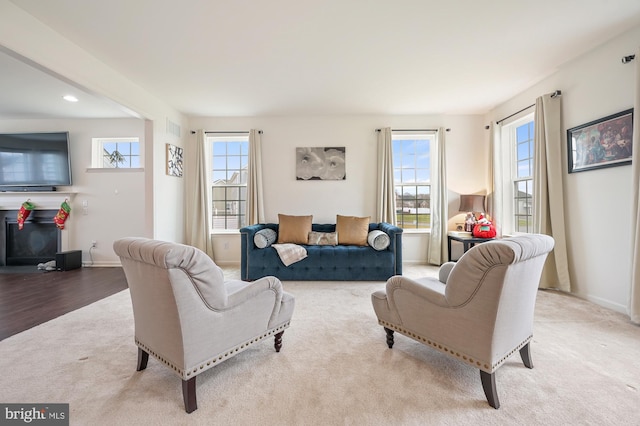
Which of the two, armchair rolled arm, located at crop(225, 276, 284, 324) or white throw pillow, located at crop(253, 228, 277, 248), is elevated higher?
white throw pillow, located at crop(253, 228, 277, 248)

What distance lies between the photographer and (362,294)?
10.3 feet

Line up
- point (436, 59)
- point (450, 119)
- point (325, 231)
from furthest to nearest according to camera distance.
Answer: point (450, 119) → point (325, 231) → point (436, 59)

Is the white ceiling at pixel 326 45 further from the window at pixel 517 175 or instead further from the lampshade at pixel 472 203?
the lampshade at pixel 472 203

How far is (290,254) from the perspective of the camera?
3592mm

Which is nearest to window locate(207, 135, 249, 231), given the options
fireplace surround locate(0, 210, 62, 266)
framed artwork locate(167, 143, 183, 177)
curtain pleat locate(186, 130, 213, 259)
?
curtain pleat locate(186, 130, 213, 259)

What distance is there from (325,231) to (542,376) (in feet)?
10.2

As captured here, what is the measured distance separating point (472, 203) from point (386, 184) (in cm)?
139

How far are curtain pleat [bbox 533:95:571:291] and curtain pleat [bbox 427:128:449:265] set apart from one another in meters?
1.29

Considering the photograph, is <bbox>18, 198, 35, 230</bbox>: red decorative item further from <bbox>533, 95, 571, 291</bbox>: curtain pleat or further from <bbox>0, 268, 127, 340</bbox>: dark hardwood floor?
<bbox>533, 95, 571, 291</bbox>: curtain pleat

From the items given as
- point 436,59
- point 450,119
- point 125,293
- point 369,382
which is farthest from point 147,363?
point 450,119

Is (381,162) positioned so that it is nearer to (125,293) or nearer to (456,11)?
(456,11)

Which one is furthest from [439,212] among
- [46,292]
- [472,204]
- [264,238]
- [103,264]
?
[103,264]

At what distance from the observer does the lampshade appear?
415 cm

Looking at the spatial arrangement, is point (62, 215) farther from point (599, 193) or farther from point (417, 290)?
point (599, 193)
